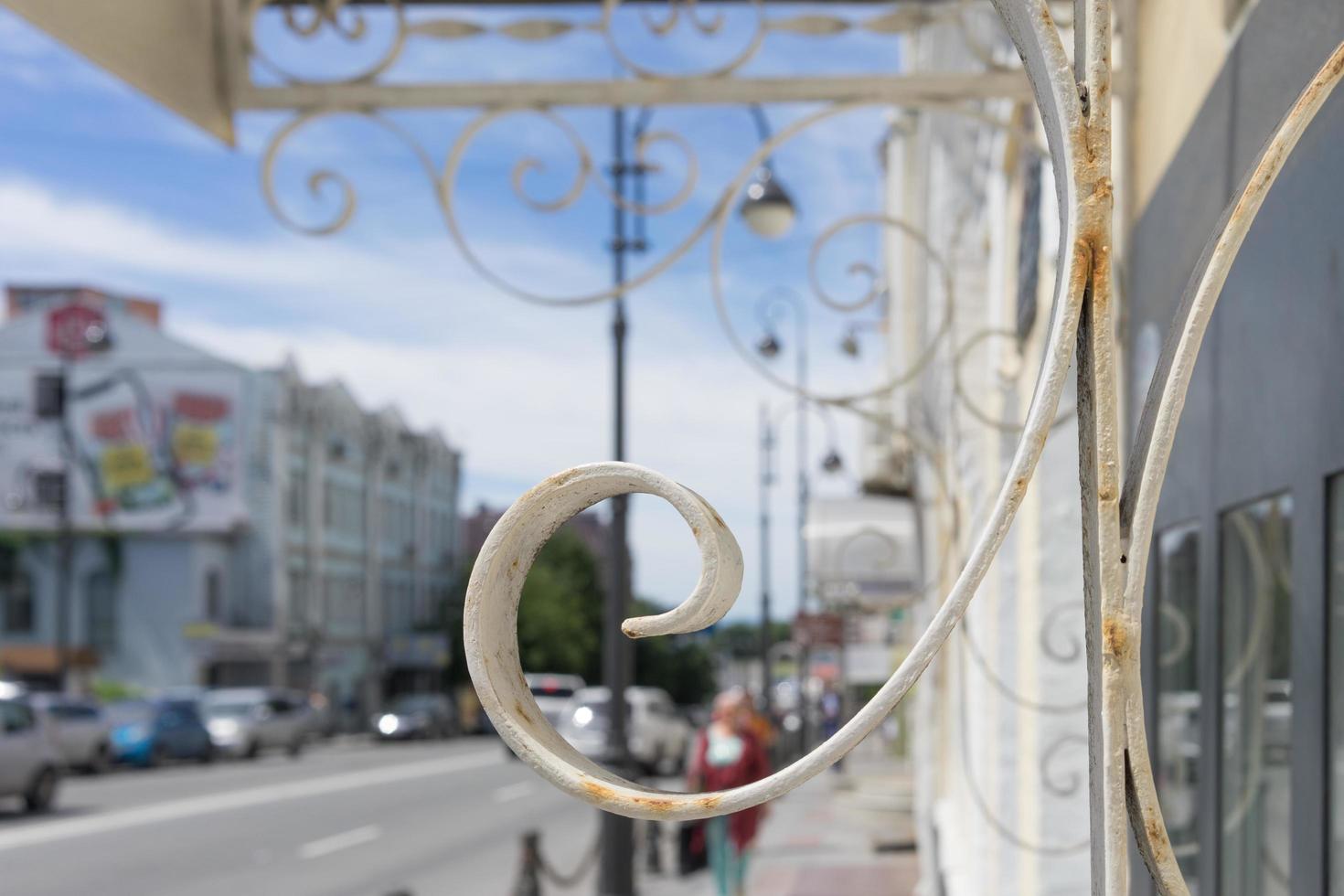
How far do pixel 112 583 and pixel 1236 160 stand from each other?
48213 millimetres

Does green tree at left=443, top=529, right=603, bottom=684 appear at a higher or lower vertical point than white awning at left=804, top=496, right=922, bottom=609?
lower

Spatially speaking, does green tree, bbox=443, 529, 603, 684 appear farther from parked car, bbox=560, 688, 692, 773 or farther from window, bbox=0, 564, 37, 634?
parked car, bbox=560, 688, 692, 773

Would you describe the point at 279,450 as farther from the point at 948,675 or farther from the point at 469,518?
the point at 948,675

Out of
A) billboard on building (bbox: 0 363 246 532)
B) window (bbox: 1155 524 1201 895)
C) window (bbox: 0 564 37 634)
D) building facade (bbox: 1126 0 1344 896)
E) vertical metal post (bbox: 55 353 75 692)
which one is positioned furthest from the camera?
billboard on building (bbox: 0 363 246 532)

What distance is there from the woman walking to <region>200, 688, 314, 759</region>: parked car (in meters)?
25.6

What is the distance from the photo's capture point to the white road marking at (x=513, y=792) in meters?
23.1

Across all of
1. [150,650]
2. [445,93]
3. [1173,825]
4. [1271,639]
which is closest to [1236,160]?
[1271,639]

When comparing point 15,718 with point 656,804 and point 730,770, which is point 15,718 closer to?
point 730,770

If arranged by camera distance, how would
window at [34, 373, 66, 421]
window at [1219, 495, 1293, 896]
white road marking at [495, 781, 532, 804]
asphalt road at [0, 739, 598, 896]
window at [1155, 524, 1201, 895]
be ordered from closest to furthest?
window at [1219, 495, 1293, 896] < window at [1155, 524, 1201, 895] < asphalt road at [0, 739, 598, 896] < white road marking at [495, 781, 532, 804] < window at [34, 373, 66, 421]

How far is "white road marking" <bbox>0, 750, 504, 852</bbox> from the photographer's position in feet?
57.6

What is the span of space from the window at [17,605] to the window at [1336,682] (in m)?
48.5

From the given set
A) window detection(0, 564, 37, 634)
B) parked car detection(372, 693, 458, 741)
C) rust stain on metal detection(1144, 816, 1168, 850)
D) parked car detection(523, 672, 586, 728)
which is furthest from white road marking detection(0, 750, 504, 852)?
window detection(0, 564, 37, 634)

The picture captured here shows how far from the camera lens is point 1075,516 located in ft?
16.1

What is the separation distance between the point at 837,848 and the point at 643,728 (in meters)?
15.1
